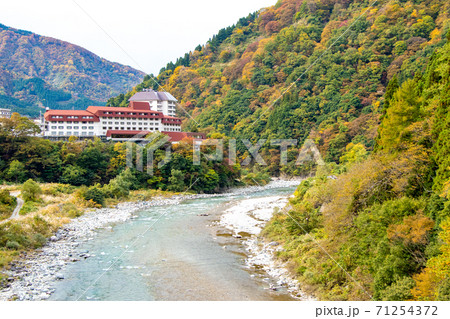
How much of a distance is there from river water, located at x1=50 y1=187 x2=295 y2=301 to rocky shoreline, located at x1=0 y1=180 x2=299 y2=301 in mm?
502

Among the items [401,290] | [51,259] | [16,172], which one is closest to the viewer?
[401,290]

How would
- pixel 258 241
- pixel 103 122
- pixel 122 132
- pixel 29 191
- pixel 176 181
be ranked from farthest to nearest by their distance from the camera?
pixel 103 122 → pixel 122 132 → pixel 176 181 → pixel 29 191 → pixel 258 241

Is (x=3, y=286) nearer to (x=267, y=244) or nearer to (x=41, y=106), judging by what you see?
(x=267, y=244)

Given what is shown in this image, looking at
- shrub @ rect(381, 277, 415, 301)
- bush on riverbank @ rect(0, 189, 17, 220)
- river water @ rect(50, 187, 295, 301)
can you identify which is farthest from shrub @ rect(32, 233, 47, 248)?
shrub @ rect(381, 277, 415, 301)

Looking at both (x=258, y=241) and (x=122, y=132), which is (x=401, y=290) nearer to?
(x=258, y=241)

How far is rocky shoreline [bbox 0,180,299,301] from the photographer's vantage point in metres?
12.9

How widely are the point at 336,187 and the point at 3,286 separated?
47.0ft

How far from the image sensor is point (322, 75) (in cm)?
7231

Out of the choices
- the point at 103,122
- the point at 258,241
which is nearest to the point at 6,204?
the point at 258,241

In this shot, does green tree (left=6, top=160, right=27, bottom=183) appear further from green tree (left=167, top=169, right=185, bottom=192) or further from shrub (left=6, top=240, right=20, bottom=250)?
shrub (left=6, top=240, right=20, bottom=250)

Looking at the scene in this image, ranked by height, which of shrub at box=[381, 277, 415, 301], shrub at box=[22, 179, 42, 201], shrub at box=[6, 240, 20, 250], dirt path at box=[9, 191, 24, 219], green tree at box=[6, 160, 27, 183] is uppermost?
green tree at box=[6, 160, 27, 183]

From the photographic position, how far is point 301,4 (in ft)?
397

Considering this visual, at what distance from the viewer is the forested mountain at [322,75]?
59.7 m

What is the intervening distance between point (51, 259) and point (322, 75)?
6583cm
